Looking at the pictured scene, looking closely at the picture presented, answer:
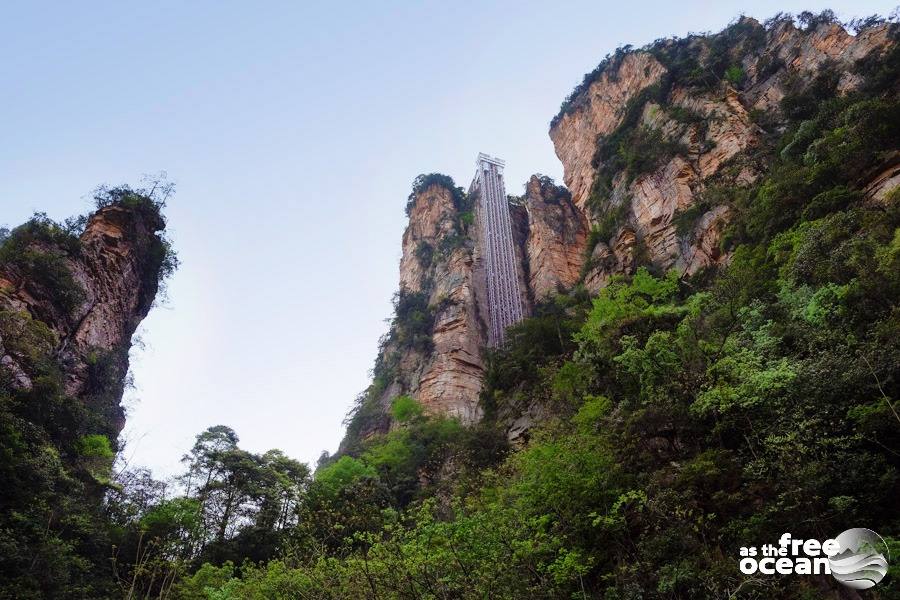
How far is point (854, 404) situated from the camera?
26.6 ft

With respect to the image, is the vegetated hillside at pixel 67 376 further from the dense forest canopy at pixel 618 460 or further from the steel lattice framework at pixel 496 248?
Result: the steel lattice framework at pixel 496 248

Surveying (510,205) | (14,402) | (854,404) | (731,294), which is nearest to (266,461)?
(14,402)

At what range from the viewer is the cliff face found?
20922mm

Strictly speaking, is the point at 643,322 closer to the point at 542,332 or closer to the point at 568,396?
the point at 568,396

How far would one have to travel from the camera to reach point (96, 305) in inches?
955

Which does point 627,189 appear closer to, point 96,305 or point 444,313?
point 444,313

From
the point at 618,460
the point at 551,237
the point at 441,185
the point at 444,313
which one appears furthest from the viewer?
the point at 441,185

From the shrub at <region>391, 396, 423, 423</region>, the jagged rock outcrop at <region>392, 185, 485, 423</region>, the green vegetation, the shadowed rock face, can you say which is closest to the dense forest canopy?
the green vegetation

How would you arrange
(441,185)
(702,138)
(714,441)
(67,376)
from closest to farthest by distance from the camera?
1. (714,441)
2. (67,376)
3. (702,138)
4. (441,185)

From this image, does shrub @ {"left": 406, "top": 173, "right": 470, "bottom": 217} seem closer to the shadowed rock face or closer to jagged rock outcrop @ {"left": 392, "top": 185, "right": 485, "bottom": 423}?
jagged rock outcrop @ {"left": 392, "top": 185, "right": 485, "bottom": 423}

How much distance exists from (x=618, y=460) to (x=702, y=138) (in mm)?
19771

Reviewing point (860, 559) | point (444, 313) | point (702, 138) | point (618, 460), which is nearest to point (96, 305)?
point (444, 313)

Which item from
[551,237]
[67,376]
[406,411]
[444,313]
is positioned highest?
[551,237]

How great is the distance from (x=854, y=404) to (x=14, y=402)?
62.7 ft
